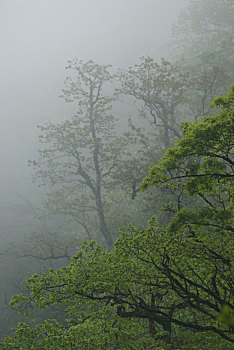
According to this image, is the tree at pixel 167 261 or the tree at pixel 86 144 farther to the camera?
the tree at pixel 86 144

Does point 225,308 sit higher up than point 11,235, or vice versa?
point 11,235

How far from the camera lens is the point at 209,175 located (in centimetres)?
822

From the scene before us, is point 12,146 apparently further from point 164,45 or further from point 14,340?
point 14,340

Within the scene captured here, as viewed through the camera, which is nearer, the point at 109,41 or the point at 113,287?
the point at 113,287

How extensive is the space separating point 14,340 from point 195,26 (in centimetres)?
4152

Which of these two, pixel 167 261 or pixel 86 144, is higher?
pixel 86 144

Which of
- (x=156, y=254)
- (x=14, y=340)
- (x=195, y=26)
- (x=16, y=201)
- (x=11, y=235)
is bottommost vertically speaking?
(x=14, y=340)

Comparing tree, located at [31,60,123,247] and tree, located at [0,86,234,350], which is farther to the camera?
tree, located at [31,60,123,247]

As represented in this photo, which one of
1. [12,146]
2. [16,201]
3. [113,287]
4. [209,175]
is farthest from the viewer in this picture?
[12,146]

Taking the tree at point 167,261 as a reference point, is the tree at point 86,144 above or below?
above

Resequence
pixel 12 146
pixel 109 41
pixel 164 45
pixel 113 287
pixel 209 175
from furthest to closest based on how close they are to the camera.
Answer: pixel 109 41, pixel 164 45, pixel 12 146, pixel 113 287, pixel 209 175

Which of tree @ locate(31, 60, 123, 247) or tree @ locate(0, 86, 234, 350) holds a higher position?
tree @ locate(31, 60, 123, 247)

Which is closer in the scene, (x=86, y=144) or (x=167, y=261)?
(x=167, y=261)

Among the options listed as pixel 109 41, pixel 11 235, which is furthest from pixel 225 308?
pixel 109 41
